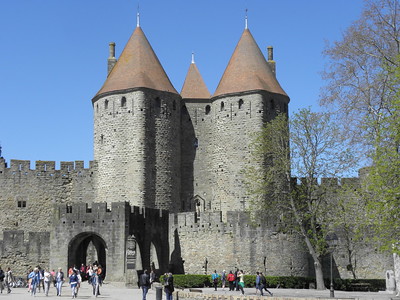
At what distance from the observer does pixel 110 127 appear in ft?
166

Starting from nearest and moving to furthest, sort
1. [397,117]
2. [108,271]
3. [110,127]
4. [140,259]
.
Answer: [397,117]
[108,271]
[140,259]
[110,127]

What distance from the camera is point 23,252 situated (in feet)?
140

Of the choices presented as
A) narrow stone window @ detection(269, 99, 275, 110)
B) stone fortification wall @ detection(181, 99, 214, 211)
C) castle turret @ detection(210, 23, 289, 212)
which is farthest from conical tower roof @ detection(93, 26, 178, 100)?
narrow stone window @ detection(269, 99, 275, 110)

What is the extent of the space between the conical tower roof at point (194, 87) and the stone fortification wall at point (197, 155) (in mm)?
505

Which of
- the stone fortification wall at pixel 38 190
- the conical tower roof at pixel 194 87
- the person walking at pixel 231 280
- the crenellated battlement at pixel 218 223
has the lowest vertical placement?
the person walking at pixel 231 280

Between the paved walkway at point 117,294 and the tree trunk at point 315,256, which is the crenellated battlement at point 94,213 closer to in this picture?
the paved walkway at point 117,294

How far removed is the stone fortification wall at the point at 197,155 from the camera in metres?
51.7

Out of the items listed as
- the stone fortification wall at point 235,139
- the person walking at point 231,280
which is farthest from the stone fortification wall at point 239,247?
the person walking at point 231,280

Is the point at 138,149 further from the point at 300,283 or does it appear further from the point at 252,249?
the point at 300,283

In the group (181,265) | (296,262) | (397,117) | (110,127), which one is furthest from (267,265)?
(397,117)

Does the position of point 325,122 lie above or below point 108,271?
above

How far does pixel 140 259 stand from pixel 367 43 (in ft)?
54.0

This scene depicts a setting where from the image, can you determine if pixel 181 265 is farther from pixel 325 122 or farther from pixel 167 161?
pixel 325 122

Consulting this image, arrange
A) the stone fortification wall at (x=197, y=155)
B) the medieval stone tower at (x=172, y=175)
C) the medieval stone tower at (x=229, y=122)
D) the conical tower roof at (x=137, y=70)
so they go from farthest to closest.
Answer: the stone fortification wall at (x=197, y=155) < the conical tower roof at (x=137, y=70) < the medieval stone tower at (x=229, y=122) < the medieval stone tower at (x=172, y=175)
